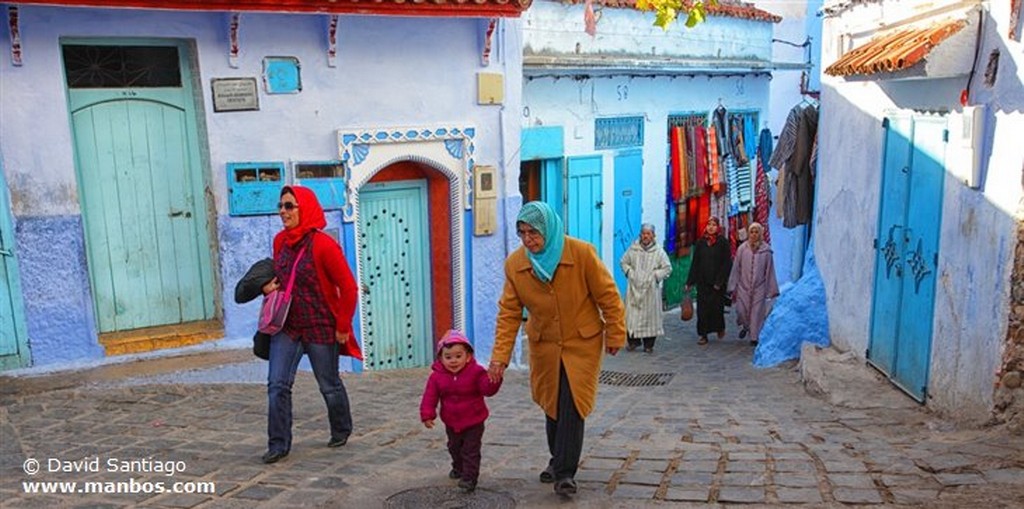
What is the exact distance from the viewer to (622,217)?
45.4ft

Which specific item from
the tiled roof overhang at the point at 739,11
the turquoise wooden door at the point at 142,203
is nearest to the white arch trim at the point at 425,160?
the turquoise wooden door at the point at 142,203

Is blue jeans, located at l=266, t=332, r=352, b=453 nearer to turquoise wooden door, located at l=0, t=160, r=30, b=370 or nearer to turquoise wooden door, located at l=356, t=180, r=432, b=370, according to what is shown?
turquoise wooden door, located at l=0, t=160, r=30, b=370

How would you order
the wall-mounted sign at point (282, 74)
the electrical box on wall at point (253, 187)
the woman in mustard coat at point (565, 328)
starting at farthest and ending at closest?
the wall-mounted sign at point (282, 74) < the electrical box on wall at point (253, 187) < the woman in mustard coat at point (565, 328)

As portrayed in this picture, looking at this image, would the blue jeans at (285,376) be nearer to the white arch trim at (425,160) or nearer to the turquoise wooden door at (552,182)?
the white arch trim at (425,160)

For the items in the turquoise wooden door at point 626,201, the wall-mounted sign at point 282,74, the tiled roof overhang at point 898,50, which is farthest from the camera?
the turquoise wooden door at point 626,201

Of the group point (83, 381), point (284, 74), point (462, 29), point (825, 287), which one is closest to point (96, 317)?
point (83, 381)

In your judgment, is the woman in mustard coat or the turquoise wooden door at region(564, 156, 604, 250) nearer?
the woman in mustard coat

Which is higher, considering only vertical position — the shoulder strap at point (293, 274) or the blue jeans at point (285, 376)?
the shoulder strap at point (293, 274)

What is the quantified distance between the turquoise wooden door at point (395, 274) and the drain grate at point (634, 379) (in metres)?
2.00

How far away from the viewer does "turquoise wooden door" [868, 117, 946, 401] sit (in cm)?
660

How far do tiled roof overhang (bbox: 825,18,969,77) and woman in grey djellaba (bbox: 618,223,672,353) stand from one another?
363cm

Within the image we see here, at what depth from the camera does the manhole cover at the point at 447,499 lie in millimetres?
4660

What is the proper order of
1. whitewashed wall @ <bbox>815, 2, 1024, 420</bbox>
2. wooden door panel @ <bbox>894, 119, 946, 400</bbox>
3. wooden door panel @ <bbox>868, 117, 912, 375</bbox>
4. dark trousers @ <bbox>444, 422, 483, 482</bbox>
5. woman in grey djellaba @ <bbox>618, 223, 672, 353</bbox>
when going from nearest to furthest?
dark trousers @ <bbox>444, 422, 483, 482</bbox>, whitewashed wall @ <bbox>815, 2, 1024, 420</bbox>, wooden door panel @ <bbox>894, 119, 946, 400</bbox>, wooden door panel @ <bbox>868, 117, 912, 375</bbox>, woman in grey djellaba @ <bbox>618, 223, 672, 353</bbox>

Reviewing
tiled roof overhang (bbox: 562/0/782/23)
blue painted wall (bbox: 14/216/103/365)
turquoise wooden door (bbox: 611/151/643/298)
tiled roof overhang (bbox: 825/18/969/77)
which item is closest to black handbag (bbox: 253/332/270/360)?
blue painted wall (bbox: 14/216/103/365)
